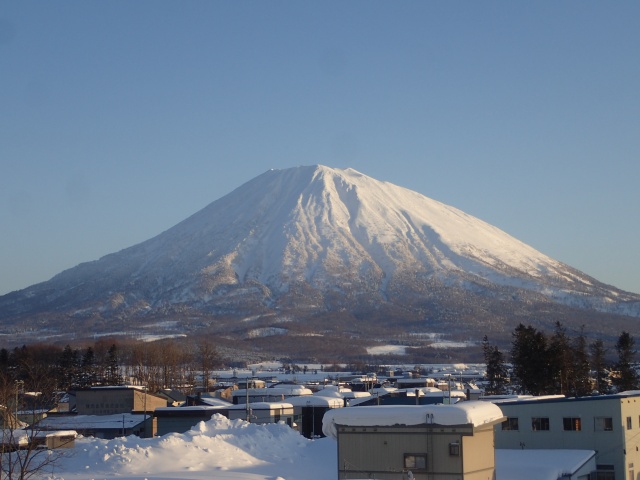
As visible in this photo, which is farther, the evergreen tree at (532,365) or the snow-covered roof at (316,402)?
the evergreen tree at (532,365)

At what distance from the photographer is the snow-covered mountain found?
503 feet

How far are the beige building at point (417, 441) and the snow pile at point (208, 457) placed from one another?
2158mm

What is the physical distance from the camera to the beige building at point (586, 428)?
2277cm

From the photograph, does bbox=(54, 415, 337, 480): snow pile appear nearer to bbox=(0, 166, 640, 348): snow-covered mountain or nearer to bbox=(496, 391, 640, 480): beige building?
bbox=(496, 391, 640, 480): beige building

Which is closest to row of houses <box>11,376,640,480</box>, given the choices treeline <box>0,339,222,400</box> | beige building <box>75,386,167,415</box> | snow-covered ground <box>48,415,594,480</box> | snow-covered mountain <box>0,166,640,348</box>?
snow-covered ground <box>48,415,594,480</box>

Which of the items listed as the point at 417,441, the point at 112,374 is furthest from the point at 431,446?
the point at 112,374

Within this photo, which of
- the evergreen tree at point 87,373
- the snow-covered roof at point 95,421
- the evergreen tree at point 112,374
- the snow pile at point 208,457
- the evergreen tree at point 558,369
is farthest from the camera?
the evergreen tree at point 87,373

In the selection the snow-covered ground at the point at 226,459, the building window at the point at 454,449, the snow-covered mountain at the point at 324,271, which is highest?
the snow-covered mountain at the point at 324,271

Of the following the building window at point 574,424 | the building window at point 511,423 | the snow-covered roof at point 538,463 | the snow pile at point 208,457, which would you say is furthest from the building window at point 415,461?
the building window at point 574,424

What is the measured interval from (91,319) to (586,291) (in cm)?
8111

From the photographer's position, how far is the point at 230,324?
144 meters

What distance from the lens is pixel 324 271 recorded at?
163625mm

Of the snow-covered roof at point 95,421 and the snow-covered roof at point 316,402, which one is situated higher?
the snow-covered roof at point 316,402

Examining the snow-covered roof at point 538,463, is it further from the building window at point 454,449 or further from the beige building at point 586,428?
the building window at point 454,449
